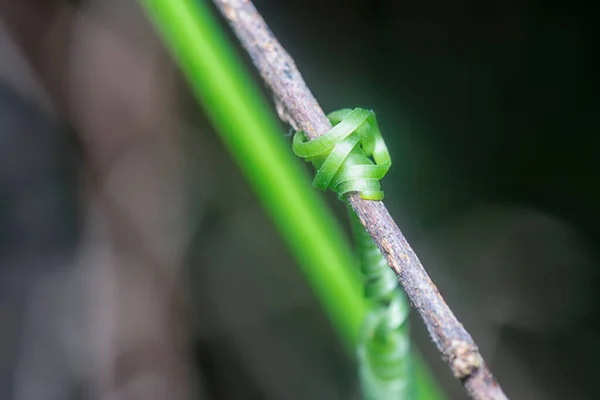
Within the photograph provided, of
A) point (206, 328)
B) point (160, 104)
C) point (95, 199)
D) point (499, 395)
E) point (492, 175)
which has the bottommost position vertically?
point (499, 395)

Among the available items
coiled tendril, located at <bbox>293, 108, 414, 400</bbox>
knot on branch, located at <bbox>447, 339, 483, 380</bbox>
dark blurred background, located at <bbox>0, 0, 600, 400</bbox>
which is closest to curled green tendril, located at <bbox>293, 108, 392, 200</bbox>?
coiled tendril, located at <bbox>293, 108, 414, 400</bbox>

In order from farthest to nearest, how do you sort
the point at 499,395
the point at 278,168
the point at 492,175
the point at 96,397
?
the point at 96,397, the point at 492,175, the point at 278,168, the point at 499,395

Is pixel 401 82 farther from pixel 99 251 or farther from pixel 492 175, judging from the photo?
pixel 99 251

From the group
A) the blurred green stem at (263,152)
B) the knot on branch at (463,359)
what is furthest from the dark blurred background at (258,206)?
the knot on branch at (463,359)

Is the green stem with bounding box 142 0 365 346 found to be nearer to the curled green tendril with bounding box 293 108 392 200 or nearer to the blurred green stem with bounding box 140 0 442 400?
the blurred green stem with bounding box 140 0 442 400

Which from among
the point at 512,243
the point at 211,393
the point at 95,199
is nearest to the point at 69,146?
the point at 95,199

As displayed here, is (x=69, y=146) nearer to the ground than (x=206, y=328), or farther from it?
farther from it

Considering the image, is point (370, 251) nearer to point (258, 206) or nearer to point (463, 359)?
point (463, 359)
